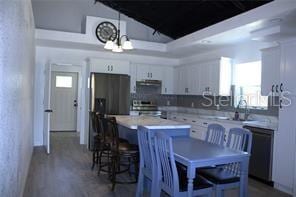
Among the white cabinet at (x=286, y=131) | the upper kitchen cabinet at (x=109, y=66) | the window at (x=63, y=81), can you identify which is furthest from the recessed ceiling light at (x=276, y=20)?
the window at (x=63, y=81)

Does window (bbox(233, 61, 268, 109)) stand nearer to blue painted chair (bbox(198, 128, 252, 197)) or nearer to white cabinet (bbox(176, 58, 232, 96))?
white cabinet (bbox(176, 58, 232, 96))

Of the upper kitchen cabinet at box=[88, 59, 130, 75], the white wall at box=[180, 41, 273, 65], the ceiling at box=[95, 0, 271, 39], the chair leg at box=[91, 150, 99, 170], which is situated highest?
the ceiling at box=[95, 0, 271, 39]

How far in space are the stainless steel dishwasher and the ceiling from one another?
2057 mm

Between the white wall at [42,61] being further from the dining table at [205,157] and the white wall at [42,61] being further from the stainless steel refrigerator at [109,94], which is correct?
the dining table at [205,157]

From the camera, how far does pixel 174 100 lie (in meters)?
7.96

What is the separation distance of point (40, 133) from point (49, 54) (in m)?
1.96

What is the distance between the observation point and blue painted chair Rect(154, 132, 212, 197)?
7.89ft

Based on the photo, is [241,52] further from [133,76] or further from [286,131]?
[133,76]

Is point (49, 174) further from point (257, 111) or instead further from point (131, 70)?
point (257, 111)

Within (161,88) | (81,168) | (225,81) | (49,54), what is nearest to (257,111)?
(225,81)

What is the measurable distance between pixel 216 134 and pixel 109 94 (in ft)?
11.2

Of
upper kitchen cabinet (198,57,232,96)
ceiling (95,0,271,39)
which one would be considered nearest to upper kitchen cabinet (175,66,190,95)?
upper kitchen cabinet (198,57,232,96)

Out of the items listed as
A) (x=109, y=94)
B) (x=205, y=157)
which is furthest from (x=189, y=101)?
(x=205, y=157)

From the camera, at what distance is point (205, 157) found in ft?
8.09
